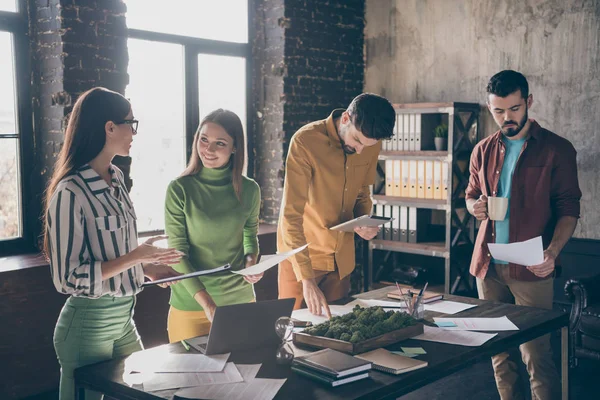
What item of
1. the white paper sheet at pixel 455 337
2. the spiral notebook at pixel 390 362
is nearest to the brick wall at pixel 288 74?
the white paper sheet at pixel 455 337

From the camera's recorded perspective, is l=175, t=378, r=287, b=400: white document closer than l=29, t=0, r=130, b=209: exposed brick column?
Yes

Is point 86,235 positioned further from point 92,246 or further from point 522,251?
point 522,251

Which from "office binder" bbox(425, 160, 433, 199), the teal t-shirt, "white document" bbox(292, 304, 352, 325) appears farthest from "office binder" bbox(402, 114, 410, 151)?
"white document" bbox(292, 304, 352, 325)

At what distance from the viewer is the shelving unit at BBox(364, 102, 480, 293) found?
4.89 metres

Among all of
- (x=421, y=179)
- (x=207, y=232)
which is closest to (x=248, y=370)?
(x=207, y=232)

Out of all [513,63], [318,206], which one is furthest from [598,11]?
[318,206]

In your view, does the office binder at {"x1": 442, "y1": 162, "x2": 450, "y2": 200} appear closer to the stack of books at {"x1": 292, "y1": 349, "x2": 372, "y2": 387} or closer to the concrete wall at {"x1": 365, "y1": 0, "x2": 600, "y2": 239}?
the concrete wall at {"x1": 365, "y1": 0, "x2": 600, "y2": 239}

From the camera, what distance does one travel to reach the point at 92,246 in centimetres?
208

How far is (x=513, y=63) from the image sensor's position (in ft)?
16.3

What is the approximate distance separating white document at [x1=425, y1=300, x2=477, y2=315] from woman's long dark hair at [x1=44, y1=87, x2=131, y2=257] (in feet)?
5.01

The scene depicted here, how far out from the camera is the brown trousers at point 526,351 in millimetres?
2953

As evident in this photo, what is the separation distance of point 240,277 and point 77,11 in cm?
211

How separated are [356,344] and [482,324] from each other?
0.66 m

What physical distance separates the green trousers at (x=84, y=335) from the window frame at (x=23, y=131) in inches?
82.4
